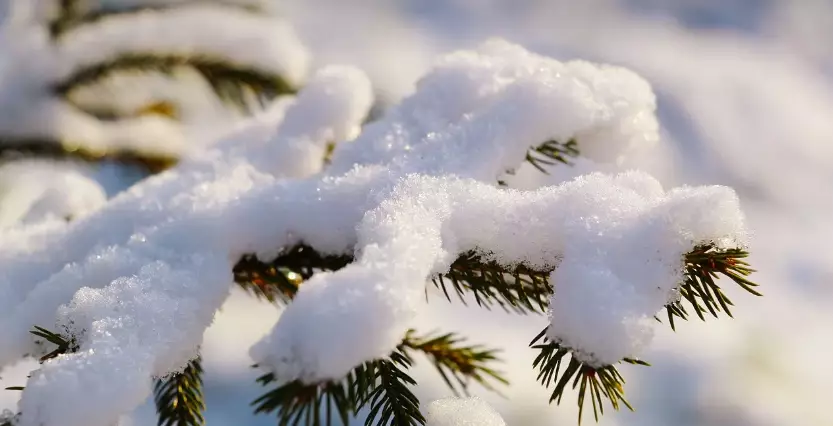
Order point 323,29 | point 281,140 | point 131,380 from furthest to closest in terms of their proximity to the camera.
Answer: point 323,29
point 281,140
point 131,380

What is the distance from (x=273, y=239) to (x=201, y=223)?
12 centimetres

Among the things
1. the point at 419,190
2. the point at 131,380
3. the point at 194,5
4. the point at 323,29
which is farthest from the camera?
the point at 323,29

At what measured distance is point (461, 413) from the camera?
762 mm

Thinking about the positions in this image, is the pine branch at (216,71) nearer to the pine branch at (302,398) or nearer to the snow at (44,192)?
the snow at (44,192)

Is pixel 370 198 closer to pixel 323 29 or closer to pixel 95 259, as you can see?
pixel 95 259

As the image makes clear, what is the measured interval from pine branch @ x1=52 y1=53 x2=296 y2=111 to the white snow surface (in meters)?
0.46

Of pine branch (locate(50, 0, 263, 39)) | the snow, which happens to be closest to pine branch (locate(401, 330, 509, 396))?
the snow

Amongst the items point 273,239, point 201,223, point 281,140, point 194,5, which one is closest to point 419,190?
point 273,239

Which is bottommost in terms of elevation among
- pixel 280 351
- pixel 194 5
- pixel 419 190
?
pixel 280 351

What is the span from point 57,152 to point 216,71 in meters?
0.60

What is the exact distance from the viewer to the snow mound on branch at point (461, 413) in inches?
29.6

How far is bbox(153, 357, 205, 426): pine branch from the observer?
2.96 ft

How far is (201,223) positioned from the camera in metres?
0.92

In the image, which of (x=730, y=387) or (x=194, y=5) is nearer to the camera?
(x=194, y=5)
